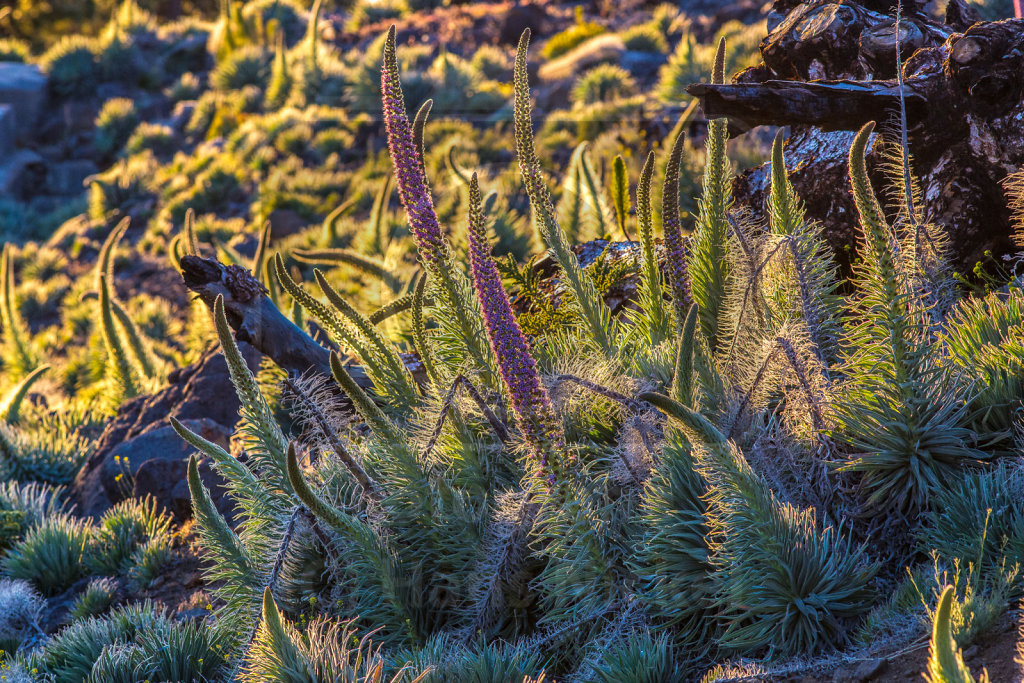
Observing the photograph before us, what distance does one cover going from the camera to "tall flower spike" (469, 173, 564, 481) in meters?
3.38

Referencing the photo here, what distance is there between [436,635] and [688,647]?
1.11m

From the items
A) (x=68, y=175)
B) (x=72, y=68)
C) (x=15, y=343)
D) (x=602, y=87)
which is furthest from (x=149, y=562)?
(x=72, y=68)

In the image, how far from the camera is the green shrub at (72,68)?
25.7 meters

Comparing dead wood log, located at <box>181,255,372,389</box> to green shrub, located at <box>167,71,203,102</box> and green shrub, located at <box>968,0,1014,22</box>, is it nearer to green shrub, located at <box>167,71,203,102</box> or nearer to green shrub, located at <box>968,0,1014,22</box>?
green shrub, located at <box>968,0,1014,22</box>

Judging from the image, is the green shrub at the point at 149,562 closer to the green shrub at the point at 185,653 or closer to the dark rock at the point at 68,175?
the green shrub at the point at 185,653

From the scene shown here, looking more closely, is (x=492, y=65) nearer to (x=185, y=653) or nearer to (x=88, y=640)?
(x=88, y=640)

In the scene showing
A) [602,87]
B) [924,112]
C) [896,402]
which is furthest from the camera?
[602,87]

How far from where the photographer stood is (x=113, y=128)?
75.9ft

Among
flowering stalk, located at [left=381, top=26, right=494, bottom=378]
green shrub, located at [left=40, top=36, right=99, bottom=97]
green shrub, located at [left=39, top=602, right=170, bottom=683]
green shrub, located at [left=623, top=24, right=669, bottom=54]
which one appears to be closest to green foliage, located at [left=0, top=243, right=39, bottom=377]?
green shrub, located at [left=39, top=602, right=170, bottom=683]

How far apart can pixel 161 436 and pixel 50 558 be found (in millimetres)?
1228

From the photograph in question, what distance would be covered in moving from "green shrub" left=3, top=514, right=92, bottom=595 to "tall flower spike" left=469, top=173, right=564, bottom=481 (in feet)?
14.6

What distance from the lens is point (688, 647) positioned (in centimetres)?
340

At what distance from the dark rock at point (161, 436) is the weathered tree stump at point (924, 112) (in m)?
4.51

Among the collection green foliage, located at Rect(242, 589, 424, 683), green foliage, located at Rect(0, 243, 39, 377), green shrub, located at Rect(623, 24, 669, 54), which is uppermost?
green foliage, located at Rect(242, 589, 424, 683)
